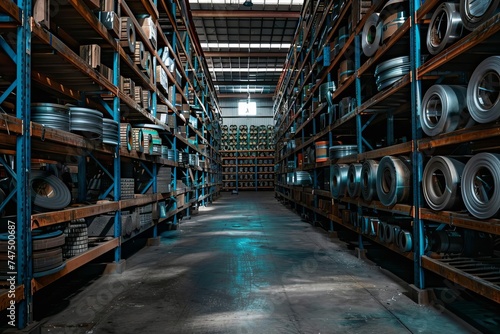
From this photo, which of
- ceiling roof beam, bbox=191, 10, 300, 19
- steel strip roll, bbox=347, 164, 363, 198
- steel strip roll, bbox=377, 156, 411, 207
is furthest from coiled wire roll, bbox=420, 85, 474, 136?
ceiling roof beam, bbox=191, 10, 300, 19

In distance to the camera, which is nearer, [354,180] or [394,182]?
[394,182]

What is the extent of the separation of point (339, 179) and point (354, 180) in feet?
2.53

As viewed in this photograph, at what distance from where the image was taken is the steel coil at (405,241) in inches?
176

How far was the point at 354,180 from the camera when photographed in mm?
6219

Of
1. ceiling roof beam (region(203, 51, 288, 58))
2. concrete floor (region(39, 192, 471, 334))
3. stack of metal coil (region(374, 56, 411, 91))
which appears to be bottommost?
concrete floor (region(39, 192, 471, 334))

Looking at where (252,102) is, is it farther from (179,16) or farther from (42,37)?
(42,37)

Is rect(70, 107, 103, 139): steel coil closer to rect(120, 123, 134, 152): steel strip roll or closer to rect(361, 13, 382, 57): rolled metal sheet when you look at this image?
rect(120, 123, 134, 152): steel strip roll

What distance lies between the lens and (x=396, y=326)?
3395mm

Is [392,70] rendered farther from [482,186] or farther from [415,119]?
[482,186]

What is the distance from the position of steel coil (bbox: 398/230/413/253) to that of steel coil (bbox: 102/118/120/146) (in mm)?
4138

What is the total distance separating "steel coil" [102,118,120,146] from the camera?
16.6 ft

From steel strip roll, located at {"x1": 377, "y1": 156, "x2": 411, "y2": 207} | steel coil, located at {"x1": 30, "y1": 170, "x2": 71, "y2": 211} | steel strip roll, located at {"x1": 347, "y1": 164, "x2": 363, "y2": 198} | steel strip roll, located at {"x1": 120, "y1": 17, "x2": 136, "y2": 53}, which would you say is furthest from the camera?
steel strip roll, located at {"x1": 347, "y1": 164, "x2": 363, "y2": 198}

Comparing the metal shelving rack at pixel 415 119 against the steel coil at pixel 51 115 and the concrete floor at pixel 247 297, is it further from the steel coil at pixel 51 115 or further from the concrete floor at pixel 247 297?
the steel coil at pixel 51 115

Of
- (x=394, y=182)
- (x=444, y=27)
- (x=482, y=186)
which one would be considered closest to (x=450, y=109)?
(x=482, y=186)
